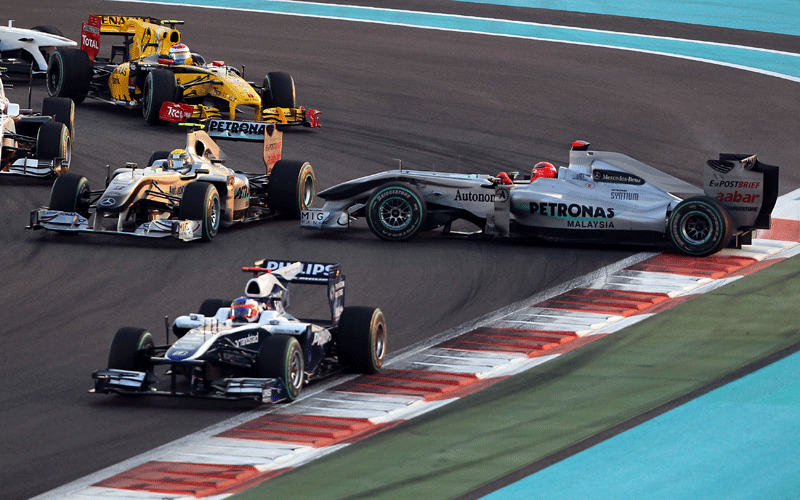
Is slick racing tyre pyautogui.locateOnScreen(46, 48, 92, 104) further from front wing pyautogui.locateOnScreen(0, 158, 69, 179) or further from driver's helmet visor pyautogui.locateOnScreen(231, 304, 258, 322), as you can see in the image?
driver's helmet visor pyautogui.locateOnScreen(231, 304, 258, 322)

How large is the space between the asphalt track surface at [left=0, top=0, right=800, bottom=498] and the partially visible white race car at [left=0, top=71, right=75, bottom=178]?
440 mm

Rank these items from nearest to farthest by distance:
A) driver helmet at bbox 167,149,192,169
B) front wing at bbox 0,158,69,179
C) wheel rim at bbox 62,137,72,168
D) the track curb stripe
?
1. the track curb stripe
2. driver helmet at bbox 167,149,192,169
3. front wing at bbox 0,158,69,179
4. wheel rim at bbox 62,137,72,168

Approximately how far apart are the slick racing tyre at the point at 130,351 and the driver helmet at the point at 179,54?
579 inches

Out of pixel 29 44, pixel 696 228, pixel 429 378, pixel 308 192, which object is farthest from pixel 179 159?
pixel 29 44

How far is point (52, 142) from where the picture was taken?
2286cm

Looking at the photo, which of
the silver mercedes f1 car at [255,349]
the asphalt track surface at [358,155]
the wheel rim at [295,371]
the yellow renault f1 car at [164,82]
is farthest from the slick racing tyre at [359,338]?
the yellow renault f1 car at [164,82]

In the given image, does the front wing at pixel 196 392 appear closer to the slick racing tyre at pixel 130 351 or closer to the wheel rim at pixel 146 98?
the slick racing tyre at pixel 130 351

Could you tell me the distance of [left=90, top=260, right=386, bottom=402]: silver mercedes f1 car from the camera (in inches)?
496

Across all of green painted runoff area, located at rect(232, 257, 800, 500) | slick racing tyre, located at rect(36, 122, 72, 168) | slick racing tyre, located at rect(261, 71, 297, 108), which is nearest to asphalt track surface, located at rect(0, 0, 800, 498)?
slick racing tyre, located at rect(36, 122, 72, 168)

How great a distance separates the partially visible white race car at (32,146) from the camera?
898 inches

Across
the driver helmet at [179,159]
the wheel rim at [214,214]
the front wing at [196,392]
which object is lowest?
the front wing at [196,392]

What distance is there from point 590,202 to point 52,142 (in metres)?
9.30

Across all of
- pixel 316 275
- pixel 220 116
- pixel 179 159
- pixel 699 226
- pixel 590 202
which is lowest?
pixel 316 275

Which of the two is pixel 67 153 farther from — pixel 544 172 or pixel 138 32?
pixel 544 172
